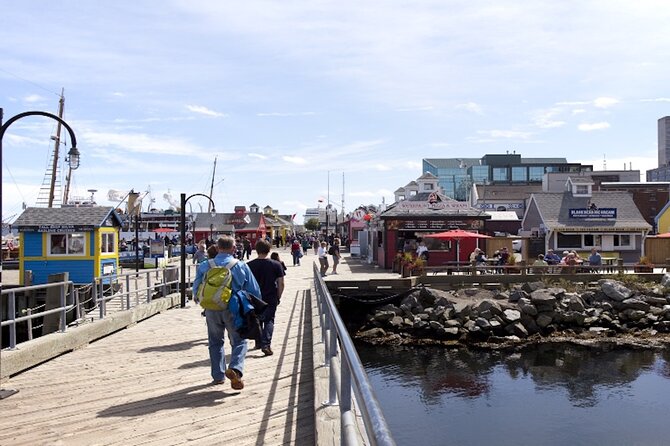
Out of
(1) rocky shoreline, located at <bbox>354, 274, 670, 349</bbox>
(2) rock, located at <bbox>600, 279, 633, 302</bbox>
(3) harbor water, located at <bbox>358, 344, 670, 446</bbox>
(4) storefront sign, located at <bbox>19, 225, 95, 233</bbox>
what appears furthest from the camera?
(2) rock, located at <bbox>600, 279, 633, 302</bbox>

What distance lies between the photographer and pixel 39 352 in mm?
9398

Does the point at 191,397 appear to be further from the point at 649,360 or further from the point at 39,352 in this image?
the point at 649,360

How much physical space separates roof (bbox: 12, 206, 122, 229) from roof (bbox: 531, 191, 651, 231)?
25.5 m

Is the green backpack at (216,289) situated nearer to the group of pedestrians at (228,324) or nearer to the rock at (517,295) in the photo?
the group of pedestrians at (228,324)

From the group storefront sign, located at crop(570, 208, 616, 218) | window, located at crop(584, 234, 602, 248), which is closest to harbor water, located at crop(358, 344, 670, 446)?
window, located at crop(584, 234, 602, 248)

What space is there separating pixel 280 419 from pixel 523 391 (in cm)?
1290

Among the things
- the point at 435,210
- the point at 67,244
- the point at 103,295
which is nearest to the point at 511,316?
the point at 435,210

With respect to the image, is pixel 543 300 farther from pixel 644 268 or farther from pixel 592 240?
pixel 592 240

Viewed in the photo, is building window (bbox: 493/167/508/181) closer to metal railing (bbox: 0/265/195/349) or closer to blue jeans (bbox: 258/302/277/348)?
metal railing (bbox: 0/265/195/349)

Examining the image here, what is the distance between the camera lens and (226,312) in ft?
23.9

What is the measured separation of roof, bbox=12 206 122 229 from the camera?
73.3 ft

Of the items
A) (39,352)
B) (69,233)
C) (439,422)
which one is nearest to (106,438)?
(39,352)

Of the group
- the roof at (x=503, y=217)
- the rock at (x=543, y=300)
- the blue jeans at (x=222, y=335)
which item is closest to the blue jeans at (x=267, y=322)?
the blue jeans at (x=222, y=335)

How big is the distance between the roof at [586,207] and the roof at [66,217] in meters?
25.5
